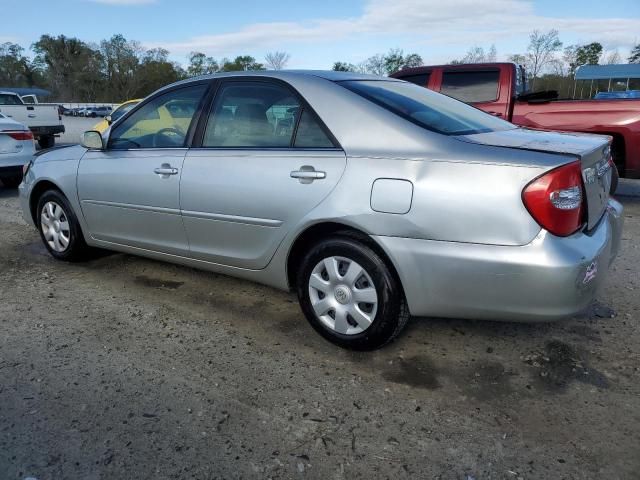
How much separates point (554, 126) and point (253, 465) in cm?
669

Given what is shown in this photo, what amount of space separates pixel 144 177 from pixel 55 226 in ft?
4.66

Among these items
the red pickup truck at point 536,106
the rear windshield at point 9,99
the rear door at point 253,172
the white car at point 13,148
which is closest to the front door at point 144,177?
the rear door at point 253,172

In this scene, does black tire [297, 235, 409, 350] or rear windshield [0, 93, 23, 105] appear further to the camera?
rear windshield [0, 93, 23, 105]

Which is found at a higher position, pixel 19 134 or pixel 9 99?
pixel 9 99

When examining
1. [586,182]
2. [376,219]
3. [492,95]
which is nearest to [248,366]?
[376,219]

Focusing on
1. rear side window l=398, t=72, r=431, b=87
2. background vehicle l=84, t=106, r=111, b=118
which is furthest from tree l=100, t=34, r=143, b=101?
rear side window l=398, t=72, r=431, b=87

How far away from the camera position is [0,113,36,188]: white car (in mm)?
8281

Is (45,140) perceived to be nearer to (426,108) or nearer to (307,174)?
(307,174)

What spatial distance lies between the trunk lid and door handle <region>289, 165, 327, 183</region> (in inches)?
30.8

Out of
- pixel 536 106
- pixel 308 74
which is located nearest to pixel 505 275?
pixel 308 74

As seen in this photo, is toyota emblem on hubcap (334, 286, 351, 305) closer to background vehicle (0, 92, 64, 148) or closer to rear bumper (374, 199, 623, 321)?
rear bumper (374, 199, 623, 321)

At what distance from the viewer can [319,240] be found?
3086 millimetres

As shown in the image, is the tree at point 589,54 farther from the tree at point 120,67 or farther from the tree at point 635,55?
the tree at point 120,67

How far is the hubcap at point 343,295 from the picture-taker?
2.93 meters
